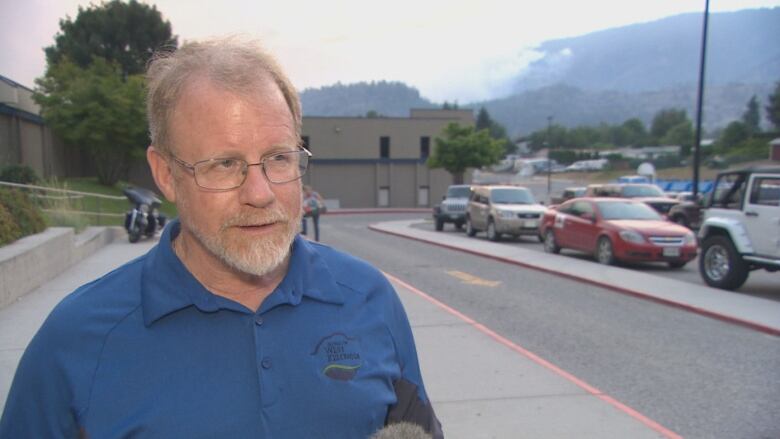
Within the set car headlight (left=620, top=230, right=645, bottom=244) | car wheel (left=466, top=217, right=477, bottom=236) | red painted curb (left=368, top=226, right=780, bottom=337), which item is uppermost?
car headlight (left=620, top=230, right=645, bottom=244)

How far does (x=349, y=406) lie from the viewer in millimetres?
1718

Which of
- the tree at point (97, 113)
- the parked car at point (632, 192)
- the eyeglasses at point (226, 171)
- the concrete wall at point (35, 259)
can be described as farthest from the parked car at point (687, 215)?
the tree at point (97, 113)

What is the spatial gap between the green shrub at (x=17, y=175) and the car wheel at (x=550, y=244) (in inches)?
508

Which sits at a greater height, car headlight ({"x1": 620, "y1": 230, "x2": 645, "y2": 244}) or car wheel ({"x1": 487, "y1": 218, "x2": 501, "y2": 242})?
car headlight ({"x1": 620, "y1": 230, "x2": 645, "y2": 244})

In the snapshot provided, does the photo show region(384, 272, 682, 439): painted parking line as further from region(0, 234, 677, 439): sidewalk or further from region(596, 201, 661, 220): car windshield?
region(596, 201, 661, 220): car windshield

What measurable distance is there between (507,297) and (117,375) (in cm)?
928

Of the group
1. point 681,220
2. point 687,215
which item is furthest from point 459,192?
point 687,215

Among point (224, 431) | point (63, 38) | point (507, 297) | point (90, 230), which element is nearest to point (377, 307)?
point (224, 431)

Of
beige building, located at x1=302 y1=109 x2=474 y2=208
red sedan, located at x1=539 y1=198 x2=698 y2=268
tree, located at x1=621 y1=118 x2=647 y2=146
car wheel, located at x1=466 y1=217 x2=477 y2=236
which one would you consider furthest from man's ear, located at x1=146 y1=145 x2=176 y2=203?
tree, located at x1=621 y1=118 x2=647 y2=146

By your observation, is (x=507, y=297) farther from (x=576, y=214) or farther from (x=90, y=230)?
(x=90, y=230)

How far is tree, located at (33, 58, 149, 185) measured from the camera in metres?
28.6

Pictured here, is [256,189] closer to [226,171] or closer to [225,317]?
[226,171]

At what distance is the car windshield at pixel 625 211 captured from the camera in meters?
14.9

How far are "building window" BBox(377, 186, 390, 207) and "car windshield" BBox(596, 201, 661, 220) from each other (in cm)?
4271
